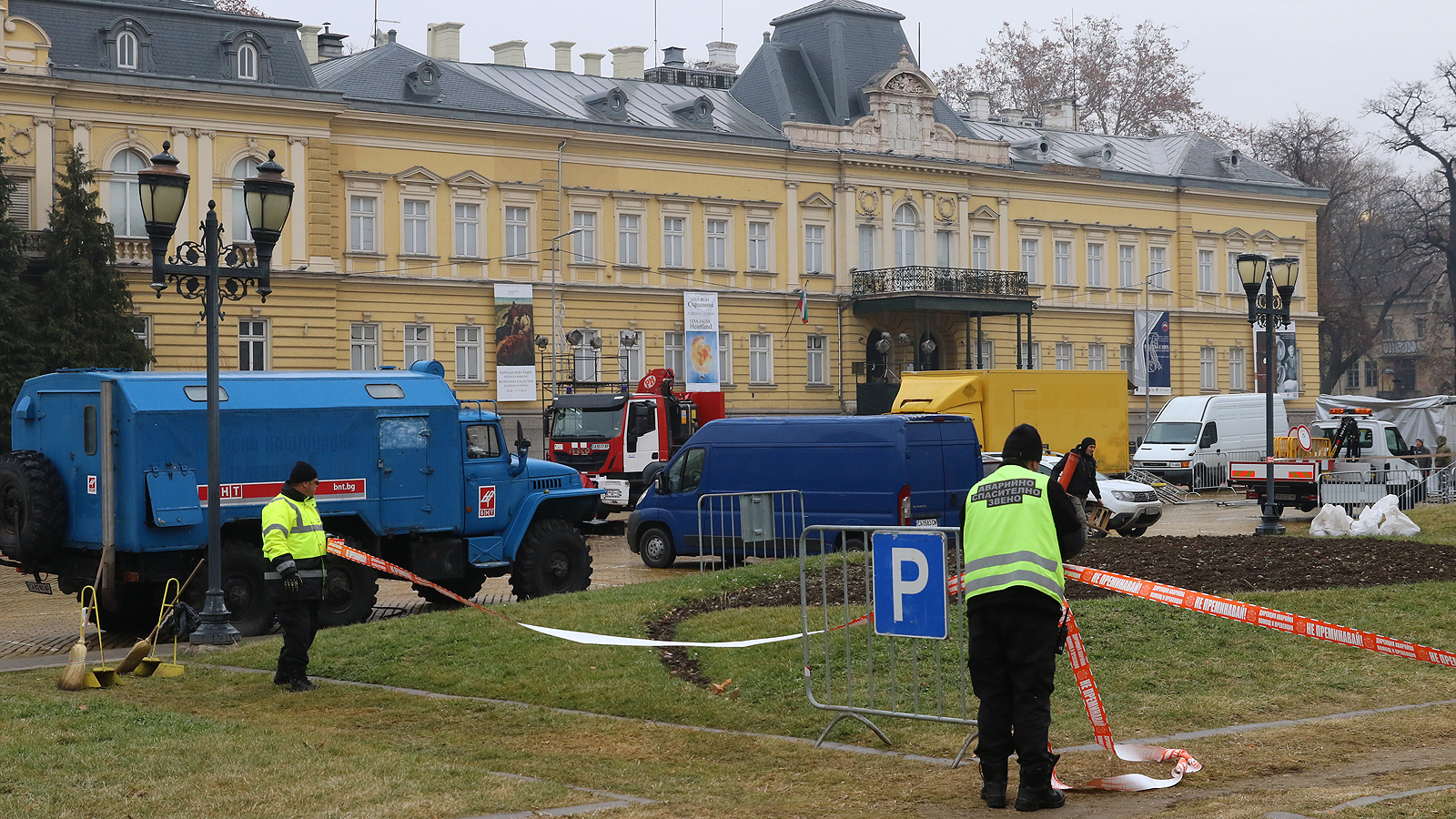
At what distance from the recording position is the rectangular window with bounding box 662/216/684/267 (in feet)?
172

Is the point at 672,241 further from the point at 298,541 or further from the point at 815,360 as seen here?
the point at 298,541

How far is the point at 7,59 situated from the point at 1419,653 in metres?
39.4

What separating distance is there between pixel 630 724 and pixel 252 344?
118ft

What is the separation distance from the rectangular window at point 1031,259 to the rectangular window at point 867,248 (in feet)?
23.5

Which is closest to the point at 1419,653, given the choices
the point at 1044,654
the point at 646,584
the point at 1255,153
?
the point at 1044,654

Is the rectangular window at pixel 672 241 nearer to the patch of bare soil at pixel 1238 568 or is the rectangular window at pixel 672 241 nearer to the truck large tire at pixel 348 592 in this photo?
the patch of bare soil at pixel 1238 568

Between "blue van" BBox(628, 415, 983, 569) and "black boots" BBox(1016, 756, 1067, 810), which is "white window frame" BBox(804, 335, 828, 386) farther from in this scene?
"black boots" BBox(1016, 756, 1067, 810)

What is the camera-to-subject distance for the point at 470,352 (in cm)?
4856

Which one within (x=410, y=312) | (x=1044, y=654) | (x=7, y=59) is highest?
(x=7, y=59)

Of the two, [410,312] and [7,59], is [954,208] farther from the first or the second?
[7,59]

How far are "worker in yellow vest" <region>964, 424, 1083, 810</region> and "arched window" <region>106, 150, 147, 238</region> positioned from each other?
126 feet

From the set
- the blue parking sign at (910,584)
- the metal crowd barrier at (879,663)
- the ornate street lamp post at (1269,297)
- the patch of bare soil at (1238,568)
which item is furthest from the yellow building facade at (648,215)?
the blue parking sign at (910,584)

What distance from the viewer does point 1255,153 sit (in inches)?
3007

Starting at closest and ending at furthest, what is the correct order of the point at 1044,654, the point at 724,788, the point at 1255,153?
1. the point at 1044,654
2. the point at 724,788
3. the point at 1255,153
